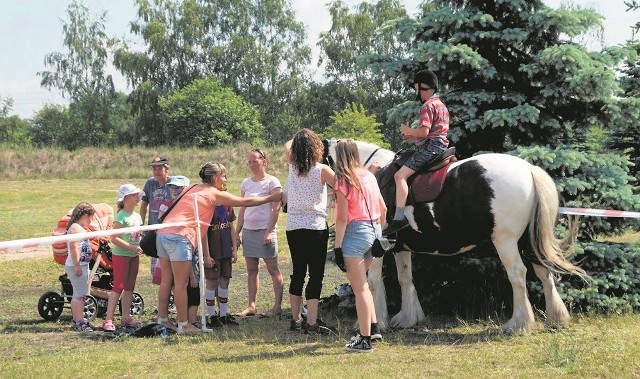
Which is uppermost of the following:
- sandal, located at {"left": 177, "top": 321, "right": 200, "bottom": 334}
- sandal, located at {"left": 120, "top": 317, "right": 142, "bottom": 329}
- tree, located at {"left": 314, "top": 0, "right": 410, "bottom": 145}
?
tree, located at {"left": 314, "top": 0, "right": 410, "bottom": 145}

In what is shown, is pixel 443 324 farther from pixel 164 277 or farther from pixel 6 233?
pixel 6 233

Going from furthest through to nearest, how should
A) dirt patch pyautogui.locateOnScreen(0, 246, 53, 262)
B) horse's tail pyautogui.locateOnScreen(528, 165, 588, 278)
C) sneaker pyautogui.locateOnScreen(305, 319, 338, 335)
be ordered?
1. dirt patch pyautogui.locateOnScreen(0, 246, 53, 262)
2. sneaker pyautogui.locateOnScreen(305, 319, 338, 335)
3. horse's tail pyautogui.locateOnScreen(528, 165, 588, 278)

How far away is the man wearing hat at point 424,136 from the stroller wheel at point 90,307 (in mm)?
3780

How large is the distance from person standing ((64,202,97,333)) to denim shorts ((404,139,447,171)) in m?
3.71

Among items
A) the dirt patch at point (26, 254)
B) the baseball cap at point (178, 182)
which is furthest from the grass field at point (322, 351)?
the dirt patch at point (26, 254)

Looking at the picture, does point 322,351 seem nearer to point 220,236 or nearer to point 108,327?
point 220,236

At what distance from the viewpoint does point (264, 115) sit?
230 ft

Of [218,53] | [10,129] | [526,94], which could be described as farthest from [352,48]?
[526,94]

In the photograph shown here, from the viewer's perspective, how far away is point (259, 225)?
30.9ft

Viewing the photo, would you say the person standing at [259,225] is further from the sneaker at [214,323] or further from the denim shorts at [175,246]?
the denim shorts at [175,246]

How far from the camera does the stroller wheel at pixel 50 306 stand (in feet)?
32.0

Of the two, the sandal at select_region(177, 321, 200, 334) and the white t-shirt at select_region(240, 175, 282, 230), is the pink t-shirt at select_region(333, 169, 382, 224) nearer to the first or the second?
the white t-shirt at select_region(240, 175, 282, 230)

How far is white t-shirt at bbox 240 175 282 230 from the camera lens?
9.16 metres

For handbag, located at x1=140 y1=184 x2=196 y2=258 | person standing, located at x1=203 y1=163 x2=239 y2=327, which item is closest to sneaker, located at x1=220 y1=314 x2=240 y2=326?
person standing, located at x1=203 y1=163 x2=239 y2=327
